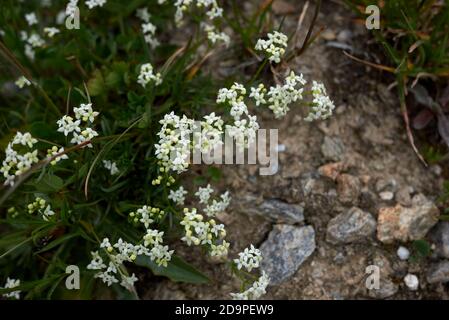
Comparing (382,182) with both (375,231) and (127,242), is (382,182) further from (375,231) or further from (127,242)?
(127,242)

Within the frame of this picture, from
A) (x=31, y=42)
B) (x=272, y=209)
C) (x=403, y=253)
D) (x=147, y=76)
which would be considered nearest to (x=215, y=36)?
(x=147, y=76)

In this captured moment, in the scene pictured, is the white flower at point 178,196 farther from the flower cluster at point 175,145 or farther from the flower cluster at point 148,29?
the flower cluster at point 148,29

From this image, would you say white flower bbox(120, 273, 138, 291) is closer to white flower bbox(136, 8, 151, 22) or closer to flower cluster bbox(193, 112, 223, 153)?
flower cluster bbox(193, 112, 223, 153)

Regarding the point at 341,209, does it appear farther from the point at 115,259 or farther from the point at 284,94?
the point at 115,259

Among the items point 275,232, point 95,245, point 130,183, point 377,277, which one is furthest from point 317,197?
point 95,245

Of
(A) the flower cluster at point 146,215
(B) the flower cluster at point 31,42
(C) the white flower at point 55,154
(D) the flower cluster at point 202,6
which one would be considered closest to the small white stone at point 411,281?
(A) the flower cluster at point 146,215
